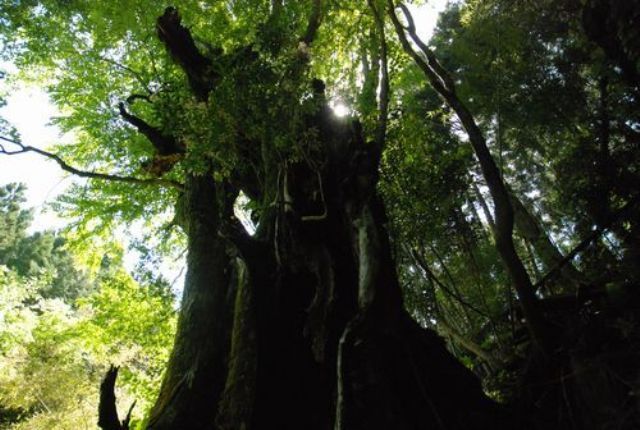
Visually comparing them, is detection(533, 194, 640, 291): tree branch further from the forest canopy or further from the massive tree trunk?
the massive tree trunk

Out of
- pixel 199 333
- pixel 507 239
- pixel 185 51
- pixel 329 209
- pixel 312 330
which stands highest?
pixel 185 51

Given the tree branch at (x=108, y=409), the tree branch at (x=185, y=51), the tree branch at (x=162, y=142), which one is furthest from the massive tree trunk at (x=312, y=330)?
the tree branch at (x=162, y=142)

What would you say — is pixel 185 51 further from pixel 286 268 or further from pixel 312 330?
pixel 312 330

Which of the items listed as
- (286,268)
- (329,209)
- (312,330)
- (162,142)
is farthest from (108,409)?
(162,142)

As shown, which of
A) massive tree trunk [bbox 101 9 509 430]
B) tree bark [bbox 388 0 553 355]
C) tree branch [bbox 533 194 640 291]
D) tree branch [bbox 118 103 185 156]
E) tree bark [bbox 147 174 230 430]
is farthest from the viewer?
tree branch [bbox 118 103 185 156]

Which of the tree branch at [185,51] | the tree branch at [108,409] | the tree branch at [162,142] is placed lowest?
the tree branch at [108,409]

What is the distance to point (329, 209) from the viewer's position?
600cm

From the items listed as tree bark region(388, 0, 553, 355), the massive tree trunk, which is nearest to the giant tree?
the massive tree trunk

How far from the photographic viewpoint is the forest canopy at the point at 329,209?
424 centimetres

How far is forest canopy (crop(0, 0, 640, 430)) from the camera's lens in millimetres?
4238

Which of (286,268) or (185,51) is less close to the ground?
(185,51)

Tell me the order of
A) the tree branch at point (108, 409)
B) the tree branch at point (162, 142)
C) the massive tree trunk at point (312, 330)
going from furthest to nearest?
the tree branch at point (162, 142)
the massive tree trunk at point (312, 330)
the tree branch at point (108, 409)

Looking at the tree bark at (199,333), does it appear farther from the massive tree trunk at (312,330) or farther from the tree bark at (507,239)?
the tree bark at (507,239)

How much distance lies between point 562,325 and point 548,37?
9.24 meters
